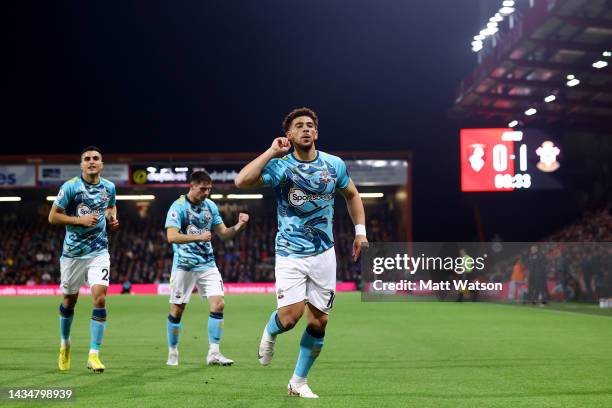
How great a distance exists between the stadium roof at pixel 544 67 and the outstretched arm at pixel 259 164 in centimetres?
2119

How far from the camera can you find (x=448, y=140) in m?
56.8

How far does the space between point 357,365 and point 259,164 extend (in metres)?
4.14

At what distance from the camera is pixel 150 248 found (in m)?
48.7

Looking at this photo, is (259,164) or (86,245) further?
(86,245)

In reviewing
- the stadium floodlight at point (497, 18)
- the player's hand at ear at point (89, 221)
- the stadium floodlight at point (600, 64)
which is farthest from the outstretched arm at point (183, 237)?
the stadium floodlight at point (600, 64)

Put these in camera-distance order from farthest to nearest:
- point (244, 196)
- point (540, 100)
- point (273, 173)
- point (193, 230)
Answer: point (244, 196), point (540, 100), point (193, 230), point (273, 173)

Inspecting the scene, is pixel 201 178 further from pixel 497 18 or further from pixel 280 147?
pixel 497 18

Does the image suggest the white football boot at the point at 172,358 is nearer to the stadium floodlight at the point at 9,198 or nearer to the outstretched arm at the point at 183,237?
the outstretched arm at the point at 183,237

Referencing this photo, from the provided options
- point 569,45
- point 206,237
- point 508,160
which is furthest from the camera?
point 508,160

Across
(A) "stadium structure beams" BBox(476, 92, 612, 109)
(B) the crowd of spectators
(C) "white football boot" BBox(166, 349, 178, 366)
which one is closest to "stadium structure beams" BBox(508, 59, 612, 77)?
(A) "stadium structure beams" BBox(476, 92, 612, 109)

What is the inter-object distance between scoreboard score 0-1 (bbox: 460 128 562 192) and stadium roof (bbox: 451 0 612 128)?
1455 millimetres

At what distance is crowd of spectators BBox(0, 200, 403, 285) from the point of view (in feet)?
151

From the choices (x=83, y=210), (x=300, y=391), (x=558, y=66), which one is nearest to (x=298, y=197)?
(x=300, y=391)

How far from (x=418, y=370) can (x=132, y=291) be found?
34.0m
